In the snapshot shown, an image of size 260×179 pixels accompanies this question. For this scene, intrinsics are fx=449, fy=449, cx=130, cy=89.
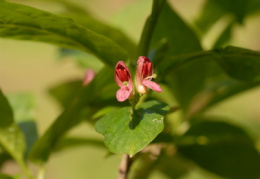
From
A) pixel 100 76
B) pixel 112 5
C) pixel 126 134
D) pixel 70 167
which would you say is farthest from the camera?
pixel 112 5

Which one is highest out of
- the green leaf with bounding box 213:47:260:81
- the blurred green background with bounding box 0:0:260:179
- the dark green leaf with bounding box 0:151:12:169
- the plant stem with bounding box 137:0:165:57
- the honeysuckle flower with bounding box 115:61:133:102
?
the blurred green background with bounding box 0:0:260:179

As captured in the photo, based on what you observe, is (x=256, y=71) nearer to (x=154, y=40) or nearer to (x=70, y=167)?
(x=154, y=40)

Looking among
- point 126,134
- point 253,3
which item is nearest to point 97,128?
Answer: point 126,134

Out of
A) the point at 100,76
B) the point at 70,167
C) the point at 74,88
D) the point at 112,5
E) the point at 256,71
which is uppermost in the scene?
the point at 112,5

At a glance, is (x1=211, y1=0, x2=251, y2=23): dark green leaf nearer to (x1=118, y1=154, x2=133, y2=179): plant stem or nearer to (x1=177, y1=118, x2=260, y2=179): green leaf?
(x1=177, y1=118, x2=260, y2=179): green leaf

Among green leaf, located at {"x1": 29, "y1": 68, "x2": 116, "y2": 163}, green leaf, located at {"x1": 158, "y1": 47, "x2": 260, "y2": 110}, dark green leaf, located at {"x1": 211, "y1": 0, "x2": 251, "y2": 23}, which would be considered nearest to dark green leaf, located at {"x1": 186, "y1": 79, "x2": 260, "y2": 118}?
green leaf, located at {"x1": 158, "y1": 47, "x2": 260, "y2": 110}
